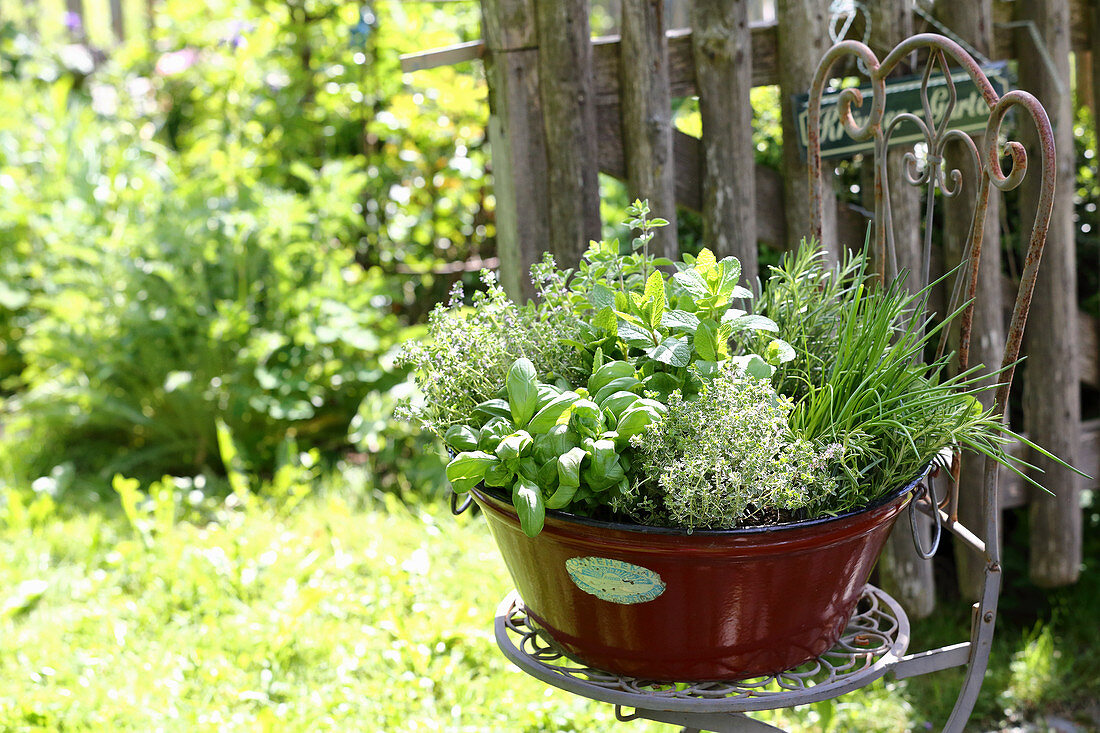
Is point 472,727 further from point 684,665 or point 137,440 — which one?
point 137,440

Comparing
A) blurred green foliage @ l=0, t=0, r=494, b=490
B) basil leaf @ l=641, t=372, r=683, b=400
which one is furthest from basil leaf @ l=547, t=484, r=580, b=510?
blurred green foliage @ l=0, t=0, r=494, b=490

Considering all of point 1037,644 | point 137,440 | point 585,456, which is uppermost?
point 585,456

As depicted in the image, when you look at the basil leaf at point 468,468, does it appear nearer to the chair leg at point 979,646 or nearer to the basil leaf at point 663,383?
the basil leaf at point 663,383

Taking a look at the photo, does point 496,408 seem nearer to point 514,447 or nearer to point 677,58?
point 514,447

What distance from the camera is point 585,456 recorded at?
1145 millimetres

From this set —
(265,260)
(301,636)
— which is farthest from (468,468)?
(265,260)

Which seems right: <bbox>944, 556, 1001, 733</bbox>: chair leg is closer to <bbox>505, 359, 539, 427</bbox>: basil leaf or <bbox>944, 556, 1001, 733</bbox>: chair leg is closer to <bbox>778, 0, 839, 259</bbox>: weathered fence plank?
<bbox>505, 359, 539, 427</bbox>: basil leaf

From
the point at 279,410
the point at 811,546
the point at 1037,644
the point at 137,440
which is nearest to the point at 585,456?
the point at 811,546

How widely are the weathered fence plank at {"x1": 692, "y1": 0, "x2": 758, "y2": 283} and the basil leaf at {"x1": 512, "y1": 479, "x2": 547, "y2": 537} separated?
4.02 feet

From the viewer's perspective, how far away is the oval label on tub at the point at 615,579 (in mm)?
1129

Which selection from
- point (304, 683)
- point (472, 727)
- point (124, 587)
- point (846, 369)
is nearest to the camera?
point (846, 369)

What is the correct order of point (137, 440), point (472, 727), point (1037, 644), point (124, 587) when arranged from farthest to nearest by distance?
point (137, 440)
point (124, 587)
point (1037, 644)
point (472, 727)

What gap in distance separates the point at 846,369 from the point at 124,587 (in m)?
2.30

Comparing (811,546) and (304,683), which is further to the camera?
(304,683)
